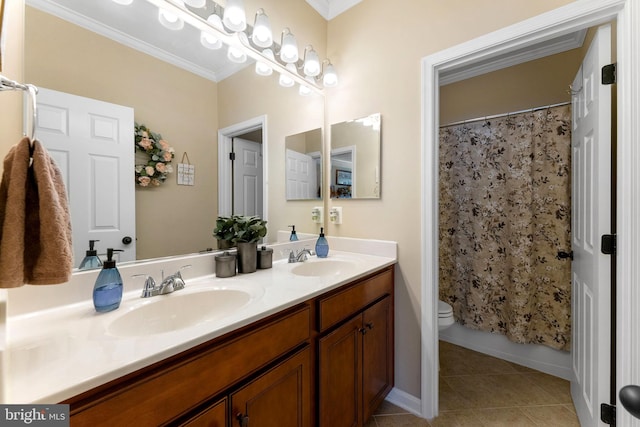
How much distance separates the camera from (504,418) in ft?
5.02

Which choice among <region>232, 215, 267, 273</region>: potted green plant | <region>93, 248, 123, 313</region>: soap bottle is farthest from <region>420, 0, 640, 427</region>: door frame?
<region>93, 248, 123, 313</region>: soap bottle

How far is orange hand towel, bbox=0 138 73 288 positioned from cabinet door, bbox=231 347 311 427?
56 centimetres

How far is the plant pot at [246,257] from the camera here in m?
1.32

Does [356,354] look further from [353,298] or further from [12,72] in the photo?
[12,72]

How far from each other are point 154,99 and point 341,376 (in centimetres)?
144

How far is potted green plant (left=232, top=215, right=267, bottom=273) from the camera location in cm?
132

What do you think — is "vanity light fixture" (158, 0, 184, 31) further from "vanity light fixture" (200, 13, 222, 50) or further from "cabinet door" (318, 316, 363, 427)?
"cabinet door" (318, 316, 363, 427)

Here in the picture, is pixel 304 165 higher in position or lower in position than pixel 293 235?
higher

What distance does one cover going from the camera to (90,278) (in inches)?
36.6

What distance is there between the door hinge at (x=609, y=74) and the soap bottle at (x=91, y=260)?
2.14 m

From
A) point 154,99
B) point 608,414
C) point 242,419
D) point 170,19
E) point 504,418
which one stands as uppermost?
point 170,19

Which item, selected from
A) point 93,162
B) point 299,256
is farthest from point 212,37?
point 299,256

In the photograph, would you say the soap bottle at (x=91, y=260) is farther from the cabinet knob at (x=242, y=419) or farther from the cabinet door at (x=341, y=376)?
the cabinet door at (x=341, y=376)

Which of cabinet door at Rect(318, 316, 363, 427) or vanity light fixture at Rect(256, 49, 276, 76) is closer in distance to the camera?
cabinet door at Rect(318, 316, 363, 427)
